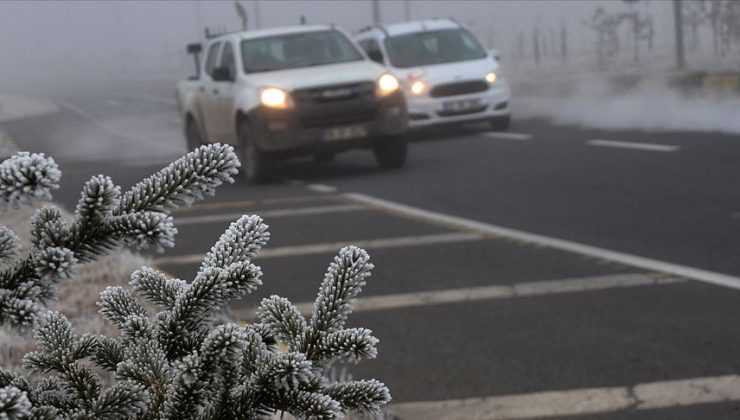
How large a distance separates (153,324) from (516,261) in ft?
22.3

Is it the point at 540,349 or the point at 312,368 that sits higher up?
the point at 312,368

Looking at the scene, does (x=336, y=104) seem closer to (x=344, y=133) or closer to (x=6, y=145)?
(x=344, y=133)

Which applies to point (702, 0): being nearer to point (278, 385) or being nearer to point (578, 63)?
point (578, 63)

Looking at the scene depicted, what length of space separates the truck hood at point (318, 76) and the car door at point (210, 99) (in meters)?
1.08

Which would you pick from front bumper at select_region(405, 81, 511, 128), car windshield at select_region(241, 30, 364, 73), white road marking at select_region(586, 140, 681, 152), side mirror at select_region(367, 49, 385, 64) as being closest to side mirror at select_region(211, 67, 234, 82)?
car windshield at select_region(241, 30, 364, 73)

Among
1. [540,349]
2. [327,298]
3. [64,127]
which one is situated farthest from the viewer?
[64,127]

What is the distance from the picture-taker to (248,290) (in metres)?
2.30

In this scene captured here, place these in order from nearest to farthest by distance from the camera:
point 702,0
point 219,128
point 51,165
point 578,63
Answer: point 51,165, point 219,128, point 702,0, point 578,63

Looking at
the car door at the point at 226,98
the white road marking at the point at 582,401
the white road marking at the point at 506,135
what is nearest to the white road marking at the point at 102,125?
the white road marking at the point at 506,135

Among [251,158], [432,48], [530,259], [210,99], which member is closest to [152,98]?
[432,48]

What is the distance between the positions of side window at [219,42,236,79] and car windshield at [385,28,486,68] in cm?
475

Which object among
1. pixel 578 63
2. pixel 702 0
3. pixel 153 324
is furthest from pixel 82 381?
pixel 578 63

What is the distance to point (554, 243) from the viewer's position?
984 centimetres

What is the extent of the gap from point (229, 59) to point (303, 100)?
183 cm
